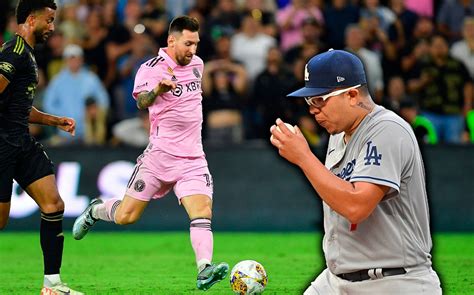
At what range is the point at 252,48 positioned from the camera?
737 inches

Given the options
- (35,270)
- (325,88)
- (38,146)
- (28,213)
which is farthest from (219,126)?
(325,88)

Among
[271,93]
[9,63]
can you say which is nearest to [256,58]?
[271,93]

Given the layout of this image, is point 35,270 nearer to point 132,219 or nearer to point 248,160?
point 132,219

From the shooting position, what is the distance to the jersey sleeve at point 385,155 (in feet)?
20.0

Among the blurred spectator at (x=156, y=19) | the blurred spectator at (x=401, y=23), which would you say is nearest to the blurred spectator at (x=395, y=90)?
the blurred spectator at (x=401, y=23)

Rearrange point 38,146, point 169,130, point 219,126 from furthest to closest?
point 219,126 → point 169,130 → point 38,146

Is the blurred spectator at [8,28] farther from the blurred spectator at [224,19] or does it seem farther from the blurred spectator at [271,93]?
the blurred spectator at [271,93]

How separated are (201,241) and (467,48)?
1049 centimetres

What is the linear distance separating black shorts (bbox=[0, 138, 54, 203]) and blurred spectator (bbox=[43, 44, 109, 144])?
8.61 meters

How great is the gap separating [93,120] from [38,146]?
345 inches

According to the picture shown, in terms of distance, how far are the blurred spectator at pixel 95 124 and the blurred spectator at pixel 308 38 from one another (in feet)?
11.9

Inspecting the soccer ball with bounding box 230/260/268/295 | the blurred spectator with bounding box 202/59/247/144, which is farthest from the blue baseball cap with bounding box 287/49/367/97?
the blurred spectator with bounding box 202/59/247/144

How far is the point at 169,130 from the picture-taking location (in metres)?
10.5

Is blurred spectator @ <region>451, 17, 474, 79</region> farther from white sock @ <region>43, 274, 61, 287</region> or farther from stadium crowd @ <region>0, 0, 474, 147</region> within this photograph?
white sock @ <region>43, 274, 61, 287</region>
